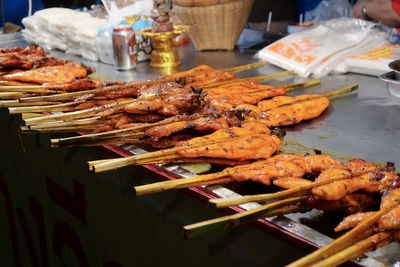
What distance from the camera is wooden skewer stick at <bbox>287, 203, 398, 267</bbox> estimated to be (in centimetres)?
91

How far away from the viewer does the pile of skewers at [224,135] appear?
3.76 feet

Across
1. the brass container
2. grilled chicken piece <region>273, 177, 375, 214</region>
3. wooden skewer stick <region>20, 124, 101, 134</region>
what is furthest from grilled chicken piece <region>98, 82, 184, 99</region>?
the brass container

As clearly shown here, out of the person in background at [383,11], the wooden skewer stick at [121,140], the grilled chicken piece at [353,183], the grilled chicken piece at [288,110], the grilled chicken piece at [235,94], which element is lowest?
the grilled chicken piece at [288,110]

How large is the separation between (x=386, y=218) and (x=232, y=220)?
416 mm

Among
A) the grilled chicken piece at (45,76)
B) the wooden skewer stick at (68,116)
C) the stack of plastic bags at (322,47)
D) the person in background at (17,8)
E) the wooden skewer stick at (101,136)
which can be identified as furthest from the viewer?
the person in background at (17,8)

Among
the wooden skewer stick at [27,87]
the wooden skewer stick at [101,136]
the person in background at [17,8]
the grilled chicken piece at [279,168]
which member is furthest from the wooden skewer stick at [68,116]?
the person in background at [17,8]

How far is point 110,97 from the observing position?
89.3 inches

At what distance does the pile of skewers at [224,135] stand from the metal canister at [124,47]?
0.67 m

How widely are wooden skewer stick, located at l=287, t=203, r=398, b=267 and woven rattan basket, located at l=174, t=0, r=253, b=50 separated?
293 centimetres

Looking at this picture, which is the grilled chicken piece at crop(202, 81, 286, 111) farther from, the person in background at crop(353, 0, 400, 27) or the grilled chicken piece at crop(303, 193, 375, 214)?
the person in background at crop(353, 0, 400, 27)

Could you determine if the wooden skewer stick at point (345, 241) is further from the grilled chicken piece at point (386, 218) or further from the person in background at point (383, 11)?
the person in background at point (383, 11)

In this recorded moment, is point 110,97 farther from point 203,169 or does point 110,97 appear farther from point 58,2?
point 58,2

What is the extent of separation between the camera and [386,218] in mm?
1063

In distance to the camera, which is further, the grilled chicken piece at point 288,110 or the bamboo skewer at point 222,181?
the grilled chicken piece at point 288,110
